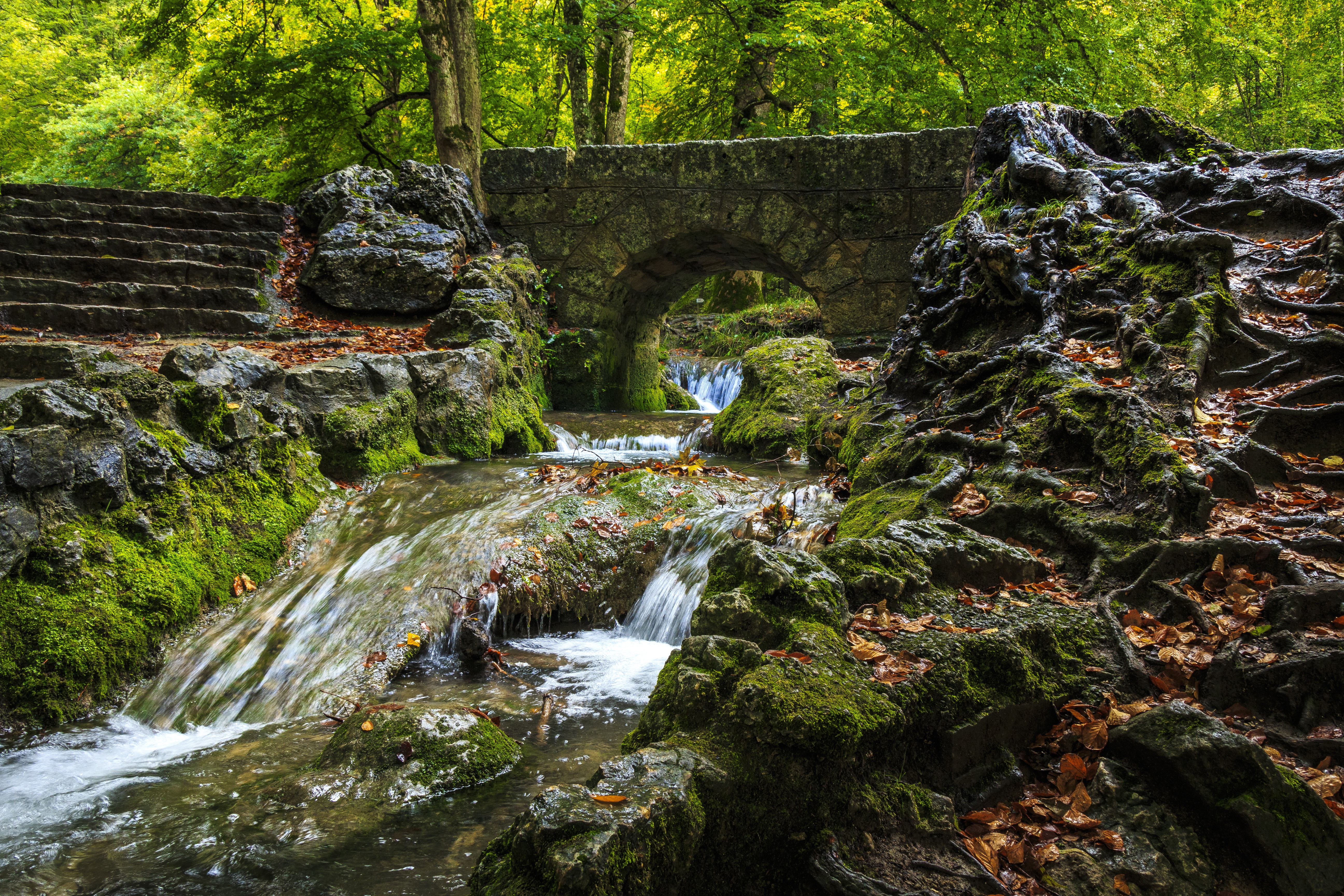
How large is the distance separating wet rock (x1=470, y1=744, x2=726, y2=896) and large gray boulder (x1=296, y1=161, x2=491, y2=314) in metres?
8.56

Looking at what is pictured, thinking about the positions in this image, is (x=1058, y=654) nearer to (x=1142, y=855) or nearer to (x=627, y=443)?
(x=1142, y=855)

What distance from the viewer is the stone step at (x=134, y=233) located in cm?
895

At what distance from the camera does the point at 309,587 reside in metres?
5.05

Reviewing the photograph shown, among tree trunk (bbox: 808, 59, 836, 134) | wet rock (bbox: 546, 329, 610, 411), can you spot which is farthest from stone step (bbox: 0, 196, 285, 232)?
tree trunk (bbox: 808, 59, 836, 134)

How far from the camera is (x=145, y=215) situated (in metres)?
9.99

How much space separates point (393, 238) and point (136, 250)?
2.97 m

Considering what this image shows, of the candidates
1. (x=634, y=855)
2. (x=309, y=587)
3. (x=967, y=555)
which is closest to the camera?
(x=634, y=855)

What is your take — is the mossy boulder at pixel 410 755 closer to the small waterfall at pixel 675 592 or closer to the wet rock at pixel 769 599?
the wet rock at pixel 769 599

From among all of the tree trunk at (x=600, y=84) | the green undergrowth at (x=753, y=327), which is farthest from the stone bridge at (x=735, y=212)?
the green undergrowth at (x=753, y=327)

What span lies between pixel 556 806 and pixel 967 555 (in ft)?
6.96

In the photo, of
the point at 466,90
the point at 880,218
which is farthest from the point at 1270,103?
the point at 466,90

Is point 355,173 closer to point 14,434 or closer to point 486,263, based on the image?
point 486,263

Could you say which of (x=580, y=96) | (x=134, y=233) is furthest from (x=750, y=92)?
(x=134, y=233)

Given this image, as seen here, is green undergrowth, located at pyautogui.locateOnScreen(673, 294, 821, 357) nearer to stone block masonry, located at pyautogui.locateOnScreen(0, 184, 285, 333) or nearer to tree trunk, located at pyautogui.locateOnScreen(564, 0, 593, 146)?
tree trunk, located at pyautogui.locateOnScreen(564, 0, 593, 146)
